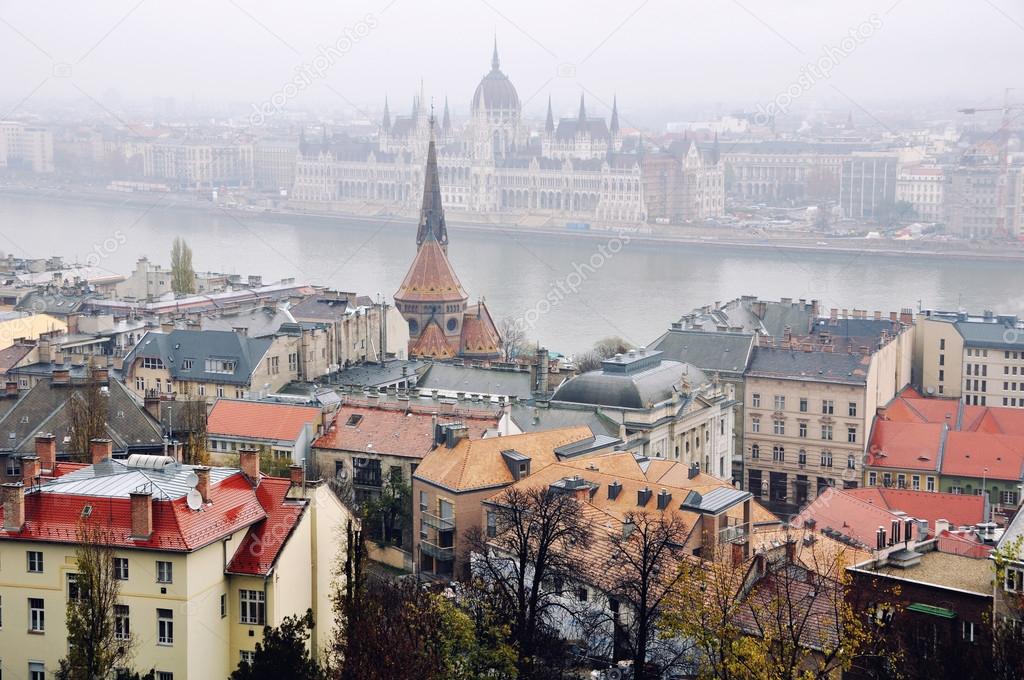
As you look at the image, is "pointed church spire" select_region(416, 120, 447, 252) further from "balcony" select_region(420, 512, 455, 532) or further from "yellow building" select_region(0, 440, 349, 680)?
"yellow building" select_region(0, 440, 349, 680)

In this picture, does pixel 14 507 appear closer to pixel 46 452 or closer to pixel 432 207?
pixel 46 452

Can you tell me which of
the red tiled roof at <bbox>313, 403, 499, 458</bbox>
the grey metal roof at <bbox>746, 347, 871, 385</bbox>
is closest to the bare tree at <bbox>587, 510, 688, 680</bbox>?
the red tiled roof at <bbox>313, 403, 499, 458</bbox>

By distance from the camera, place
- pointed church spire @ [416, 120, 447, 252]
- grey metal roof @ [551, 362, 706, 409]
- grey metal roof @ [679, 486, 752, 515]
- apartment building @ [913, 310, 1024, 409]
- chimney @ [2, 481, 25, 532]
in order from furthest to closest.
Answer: pointed church spire @ [416, 120, 447, 252]
apartment building @ [913, 310, 1024, 409]
grey metal roof @ [551, 362, 706, 409]
grey metal roof @ [679, 486, 752, 515]
chimney @ [2, 481, 25, 532]

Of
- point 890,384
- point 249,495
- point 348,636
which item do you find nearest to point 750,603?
point 348,636

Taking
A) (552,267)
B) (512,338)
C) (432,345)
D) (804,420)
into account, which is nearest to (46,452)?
(804,420)

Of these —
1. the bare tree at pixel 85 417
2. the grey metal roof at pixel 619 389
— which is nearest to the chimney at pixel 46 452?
the bare tree at pixel 85 417
